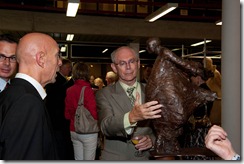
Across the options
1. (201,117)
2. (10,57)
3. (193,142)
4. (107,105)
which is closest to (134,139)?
(107,105)

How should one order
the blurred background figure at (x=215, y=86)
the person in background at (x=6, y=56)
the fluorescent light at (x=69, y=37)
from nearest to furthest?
the person in background at (x=6, y=56), the blurred background figure at (x=215, y=86), the fluorescent light at (x=69, y=37)

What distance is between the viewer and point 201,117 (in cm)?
294

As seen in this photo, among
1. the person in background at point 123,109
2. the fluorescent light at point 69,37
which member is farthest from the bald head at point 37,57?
the fluorescent light at point 69,37

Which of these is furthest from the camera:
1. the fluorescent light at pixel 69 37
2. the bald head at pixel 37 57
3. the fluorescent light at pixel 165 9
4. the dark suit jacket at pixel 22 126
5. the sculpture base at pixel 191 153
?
the fluorescent light at pixel 69 37

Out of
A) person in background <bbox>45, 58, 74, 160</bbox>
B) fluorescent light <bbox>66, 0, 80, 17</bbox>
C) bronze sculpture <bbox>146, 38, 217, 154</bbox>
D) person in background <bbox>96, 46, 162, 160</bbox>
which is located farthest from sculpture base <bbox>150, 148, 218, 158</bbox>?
fluorescent light <bbox>66, 0, 80, 17</bbox>

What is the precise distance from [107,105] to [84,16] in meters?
7.06

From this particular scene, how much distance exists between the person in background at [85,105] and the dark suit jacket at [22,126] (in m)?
2.54

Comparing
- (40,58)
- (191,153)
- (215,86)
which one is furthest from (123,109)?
(215,86)

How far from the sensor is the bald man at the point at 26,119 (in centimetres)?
140

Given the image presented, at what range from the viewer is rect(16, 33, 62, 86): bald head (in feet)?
5.39

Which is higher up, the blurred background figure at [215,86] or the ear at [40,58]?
the ear at [40,58]

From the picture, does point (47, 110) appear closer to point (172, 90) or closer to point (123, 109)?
point (123, 109)

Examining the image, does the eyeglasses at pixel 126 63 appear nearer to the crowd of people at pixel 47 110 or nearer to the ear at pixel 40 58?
the crowd of people at pixel 47 110

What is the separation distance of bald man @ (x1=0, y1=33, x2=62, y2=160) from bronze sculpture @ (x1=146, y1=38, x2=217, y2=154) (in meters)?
0.72
